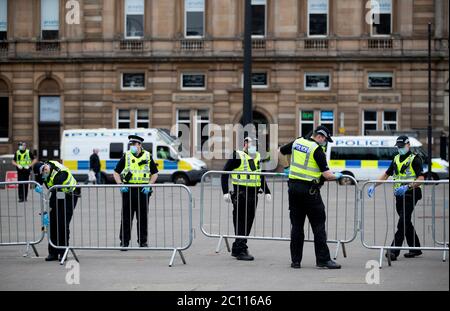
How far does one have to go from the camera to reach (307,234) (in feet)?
52.6

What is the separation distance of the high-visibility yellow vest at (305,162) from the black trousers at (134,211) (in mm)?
2919

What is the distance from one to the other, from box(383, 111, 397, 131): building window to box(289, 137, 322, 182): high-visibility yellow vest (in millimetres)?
38203

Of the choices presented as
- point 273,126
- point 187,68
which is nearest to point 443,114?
point 273,126

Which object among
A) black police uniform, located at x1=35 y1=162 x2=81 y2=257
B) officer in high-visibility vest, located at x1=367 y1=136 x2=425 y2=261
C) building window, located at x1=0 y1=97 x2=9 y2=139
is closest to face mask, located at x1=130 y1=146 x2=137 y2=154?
black police uniform, located at x1=35 y1=162 x2=81 y2=257

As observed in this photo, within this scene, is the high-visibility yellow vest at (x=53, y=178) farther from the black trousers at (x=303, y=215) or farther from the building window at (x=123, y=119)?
the building window at (x=123, y=119)

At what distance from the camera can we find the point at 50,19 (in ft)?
172

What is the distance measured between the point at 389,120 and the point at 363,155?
949cm

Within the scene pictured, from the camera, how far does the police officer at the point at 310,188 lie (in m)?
13.3

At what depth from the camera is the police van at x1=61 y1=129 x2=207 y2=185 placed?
4041cm

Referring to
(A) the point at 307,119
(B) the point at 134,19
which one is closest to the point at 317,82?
(A) the point at 307,119

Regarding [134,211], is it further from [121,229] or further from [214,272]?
[214,272]

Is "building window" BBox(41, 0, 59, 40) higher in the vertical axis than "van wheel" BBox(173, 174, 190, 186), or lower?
higher

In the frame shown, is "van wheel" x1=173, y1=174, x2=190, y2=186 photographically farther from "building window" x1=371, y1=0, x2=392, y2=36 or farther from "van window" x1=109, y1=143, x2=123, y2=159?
"building window" x1=371, y1=0, x2=392, y2=36
